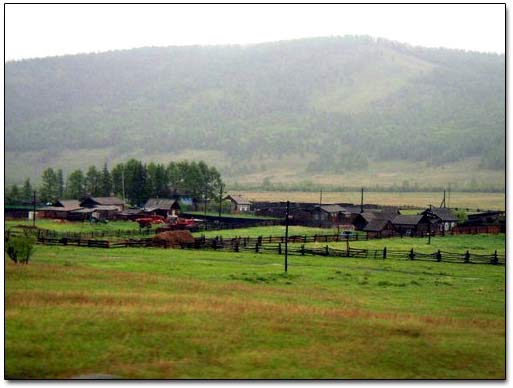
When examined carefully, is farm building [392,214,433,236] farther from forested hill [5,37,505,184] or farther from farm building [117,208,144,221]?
farm building [117,208,144,221]

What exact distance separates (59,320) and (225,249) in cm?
2093

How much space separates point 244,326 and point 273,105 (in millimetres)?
105528

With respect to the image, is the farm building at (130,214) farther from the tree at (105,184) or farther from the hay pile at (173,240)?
the hay pile at (173,240)

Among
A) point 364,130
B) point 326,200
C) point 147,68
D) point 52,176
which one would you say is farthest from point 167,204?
point 364,130

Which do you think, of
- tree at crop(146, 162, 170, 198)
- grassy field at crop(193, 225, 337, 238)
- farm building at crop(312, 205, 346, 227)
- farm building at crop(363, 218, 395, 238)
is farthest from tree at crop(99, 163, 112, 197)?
farm building at crop(363, 218, 395, 238)

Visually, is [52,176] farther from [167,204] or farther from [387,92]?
[387,92]

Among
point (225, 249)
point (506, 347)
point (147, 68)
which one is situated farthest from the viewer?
point (147, 68)

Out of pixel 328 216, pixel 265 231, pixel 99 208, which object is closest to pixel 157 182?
pixel 99 208

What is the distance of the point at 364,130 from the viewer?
11631cm

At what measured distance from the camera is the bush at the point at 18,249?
23.9 metres

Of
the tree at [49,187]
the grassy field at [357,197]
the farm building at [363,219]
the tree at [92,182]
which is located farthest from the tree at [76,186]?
the farm building at [363,219]

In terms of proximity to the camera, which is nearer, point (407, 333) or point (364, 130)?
point (407, 333)

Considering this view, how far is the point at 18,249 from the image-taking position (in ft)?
79.2

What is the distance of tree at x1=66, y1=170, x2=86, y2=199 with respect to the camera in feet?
183
